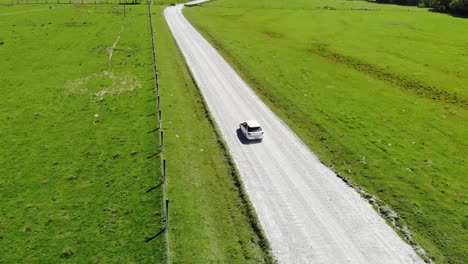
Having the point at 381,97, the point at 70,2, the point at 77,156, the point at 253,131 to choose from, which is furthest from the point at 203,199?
the point at 70,2

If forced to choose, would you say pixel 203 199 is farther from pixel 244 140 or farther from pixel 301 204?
Result: pixel 244 140

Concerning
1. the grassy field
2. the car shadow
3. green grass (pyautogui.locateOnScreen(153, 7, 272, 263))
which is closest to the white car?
the car shadow

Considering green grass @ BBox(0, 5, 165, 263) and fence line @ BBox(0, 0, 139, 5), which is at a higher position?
fence line @ BBox(0, 0, 139, 5)

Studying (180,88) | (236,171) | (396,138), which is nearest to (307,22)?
(180,88)

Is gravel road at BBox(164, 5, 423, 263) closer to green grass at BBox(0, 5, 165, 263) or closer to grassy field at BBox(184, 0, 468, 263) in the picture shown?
grassy field at BBox(184, 0, 468, 263)

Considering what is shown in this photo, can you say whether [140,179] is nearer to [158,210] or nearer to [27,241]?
[158,210]

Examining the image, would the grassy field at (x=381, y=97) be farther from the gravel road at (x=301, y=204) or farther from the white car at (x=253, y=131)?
the white car at (x=253, y=131)
